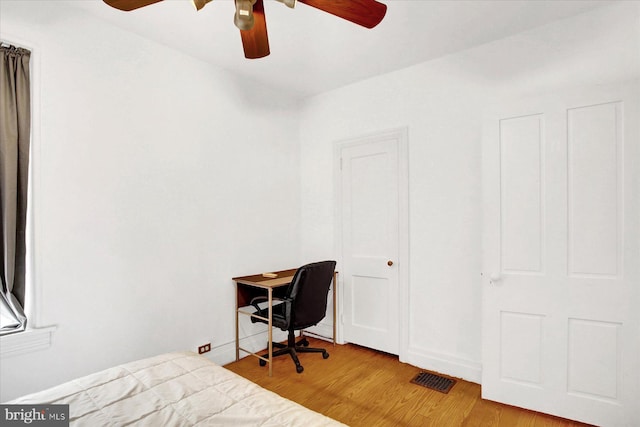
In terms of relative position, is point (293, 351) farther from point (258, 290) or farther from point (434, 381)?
point (434, 381)

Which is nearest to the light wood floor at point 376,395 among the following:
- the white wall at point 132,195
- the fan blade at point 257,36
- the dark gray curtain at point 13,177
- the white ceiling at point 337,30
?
the white wall at point 132,195

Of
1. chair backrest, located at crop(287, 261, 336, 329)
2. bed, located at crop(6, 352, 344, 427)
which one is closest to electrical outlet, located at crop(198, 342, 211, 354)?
chair backrest, located at crop(287, 261, 336, 329)

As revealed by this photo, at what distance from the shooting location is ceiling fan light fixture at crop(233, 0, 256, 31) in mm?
1469

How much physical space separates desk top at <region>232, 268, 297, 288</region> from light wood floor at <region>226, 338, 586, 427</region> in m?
0.75

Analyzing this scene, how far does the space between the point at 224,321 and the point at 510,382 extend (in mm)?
2341

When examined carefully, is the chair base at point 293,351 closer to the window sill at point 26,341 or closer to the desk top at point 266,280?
the desk top at point 266,280

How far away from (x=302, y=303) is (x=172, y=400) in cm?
168

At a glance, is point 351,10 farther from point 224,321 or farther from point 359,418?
point 224,321

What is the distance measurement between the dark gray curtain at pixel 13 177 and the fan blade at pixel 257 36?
140 centimetres

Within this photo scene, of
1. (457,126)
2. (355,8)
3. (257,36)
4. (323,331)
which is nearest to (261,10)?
(257,36)

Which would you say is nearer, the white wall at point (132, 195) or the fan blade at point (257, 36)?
the fan blade at point (257, 36)

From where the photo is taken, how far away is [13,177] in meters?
2.04

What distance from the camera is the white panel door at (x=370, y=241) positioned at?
332 centimetres

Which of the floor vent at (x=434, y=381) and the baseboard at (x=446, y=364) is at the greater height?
the baseboard at (x=446, y=364)
